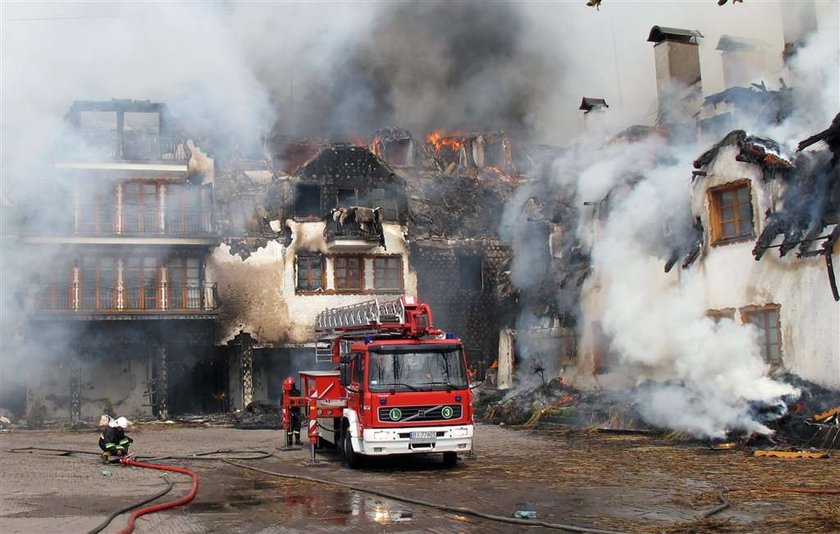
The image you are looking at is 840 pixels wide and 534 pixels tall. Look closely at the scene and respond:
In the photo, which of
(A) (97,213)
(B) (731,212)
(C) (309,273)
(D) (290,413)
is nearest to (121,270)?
(A) (97,213)

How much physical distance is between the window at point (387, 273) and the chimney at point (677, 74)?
38.5 ft

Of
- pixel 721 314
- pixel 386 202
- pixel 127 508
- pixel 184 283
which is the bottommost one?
pixel 127 508

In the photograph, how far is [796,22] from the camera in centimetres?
2281

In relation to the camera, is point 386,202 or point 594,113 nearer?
point 594,113

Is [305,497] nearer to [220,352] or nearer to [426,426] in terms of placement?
[426,426]

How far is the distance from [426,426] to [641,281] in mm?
10906

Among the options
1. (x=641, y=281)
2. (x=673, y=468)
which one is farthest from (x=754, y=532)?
(x=641, y=281)

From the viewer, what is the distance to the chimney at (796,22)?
72.8ft

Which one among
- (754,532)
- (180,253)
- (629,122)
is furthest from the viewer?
(180,253)

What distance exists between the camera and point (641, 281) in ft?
75.7

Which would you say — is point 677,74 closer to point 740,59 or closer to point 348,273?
point 740,59

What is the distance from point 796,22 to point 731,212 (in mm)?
6094

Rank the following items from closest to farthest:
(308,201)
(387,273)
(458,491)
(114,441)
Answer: (458,491), (114,441), (308,201), (387,273)

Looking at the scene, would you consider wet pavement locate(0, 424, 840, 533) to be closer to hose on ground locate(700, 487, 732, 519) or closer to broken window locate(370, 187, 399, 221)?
hose on ground locate(700, 487, 732, 519)
